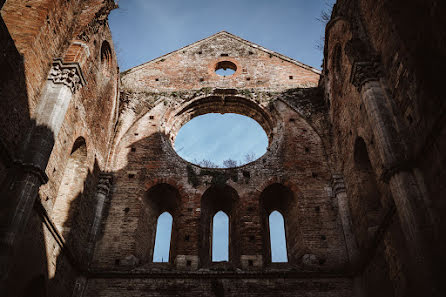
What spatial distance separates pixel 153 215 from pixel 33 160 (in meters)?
5.06

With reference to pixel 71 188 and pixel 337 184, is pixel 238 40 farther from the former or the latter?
pixel 71 188

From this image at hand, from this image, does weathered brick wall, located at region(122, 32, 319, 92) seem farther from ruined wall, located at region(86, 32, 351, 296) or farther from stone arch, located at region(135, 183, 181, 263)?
stone arch, located at region(135, 183, 181, 263)

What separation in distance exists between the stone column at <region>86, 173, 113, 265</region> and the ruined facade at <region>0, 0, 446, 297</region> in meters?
0.04

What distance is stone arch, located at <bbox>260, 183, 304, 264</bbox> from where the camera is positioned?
35.7ft

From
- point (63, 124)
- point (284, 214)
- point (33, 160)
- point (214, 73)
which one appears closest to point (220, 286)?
point (284, 214)

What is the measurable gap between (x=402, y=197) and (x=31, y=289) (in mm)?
7208

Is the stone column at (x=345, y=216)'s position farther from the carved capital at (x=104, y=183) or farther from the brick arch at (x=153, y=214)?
the carved capital at (x=104, y=183)

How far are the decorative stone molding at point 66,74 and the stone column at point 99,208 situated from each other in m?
3.10

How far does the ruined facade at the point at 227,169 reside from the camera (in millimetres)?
7023

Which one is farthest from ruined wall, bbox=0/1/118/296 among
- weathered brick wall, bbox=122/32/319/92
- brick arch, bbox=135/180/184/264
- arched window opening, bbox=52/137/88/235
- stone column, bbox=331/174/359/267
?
stone column, bbox=331/174/359/267

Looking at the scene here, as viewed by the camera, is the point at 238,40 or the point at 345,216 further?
the point at 238,40

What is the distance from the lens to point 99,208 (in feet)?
36.6

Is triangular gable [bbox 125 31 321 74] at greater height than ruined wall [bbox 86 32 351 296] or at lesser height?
greater

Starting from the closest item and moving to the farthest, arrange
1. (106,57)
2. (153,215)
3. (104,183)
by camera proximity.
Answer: (104,183) < (153,215) < (106,57)
